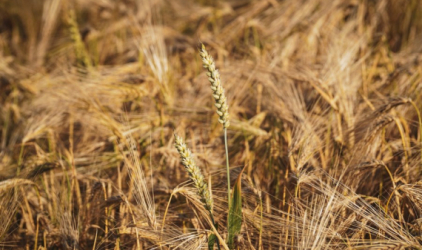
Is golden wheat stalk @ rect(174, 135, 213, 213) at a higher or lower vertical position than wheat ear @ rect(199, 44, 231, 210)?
lower

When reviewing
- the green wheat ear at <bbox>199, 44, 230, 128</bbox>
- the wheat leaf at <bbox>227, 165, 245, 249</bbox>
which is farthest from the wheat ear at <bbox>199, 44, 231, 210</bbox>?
the wheat leaf at <bbox>227, 165, 245, 249</bbox>

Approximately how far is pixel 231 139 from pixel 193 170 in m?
0.74

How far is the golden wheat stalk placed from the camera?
1.07 m

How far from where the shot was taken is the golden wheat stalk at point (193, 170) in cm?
107

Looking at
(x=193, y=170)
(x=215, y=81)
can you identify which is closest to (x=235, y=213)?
(x=193, y=170)

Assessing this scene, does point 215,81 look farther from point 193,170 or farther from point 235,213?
point 235,213

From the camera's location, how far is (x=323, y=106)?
182cm

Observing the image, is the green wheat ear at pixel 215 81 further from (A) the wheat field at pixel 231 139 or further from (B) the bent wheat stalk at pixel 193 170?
(B) the bent wheat stalk at pixel 193 170

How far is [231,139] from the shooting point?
72.1 inches

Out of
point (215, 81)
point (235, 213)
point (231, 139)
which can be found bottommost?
point (235, 213)

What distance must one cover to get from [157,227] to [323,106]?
0.94 meters

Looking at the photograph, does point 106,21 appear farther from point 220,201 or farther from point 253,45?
point 220,201

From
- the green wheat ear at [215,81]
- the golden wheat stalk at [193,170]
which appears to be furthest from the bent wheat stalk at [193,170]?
the green wheat ear at [215,81]

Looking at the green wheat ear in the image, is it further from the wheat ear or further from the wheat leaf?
the wheat leaf
